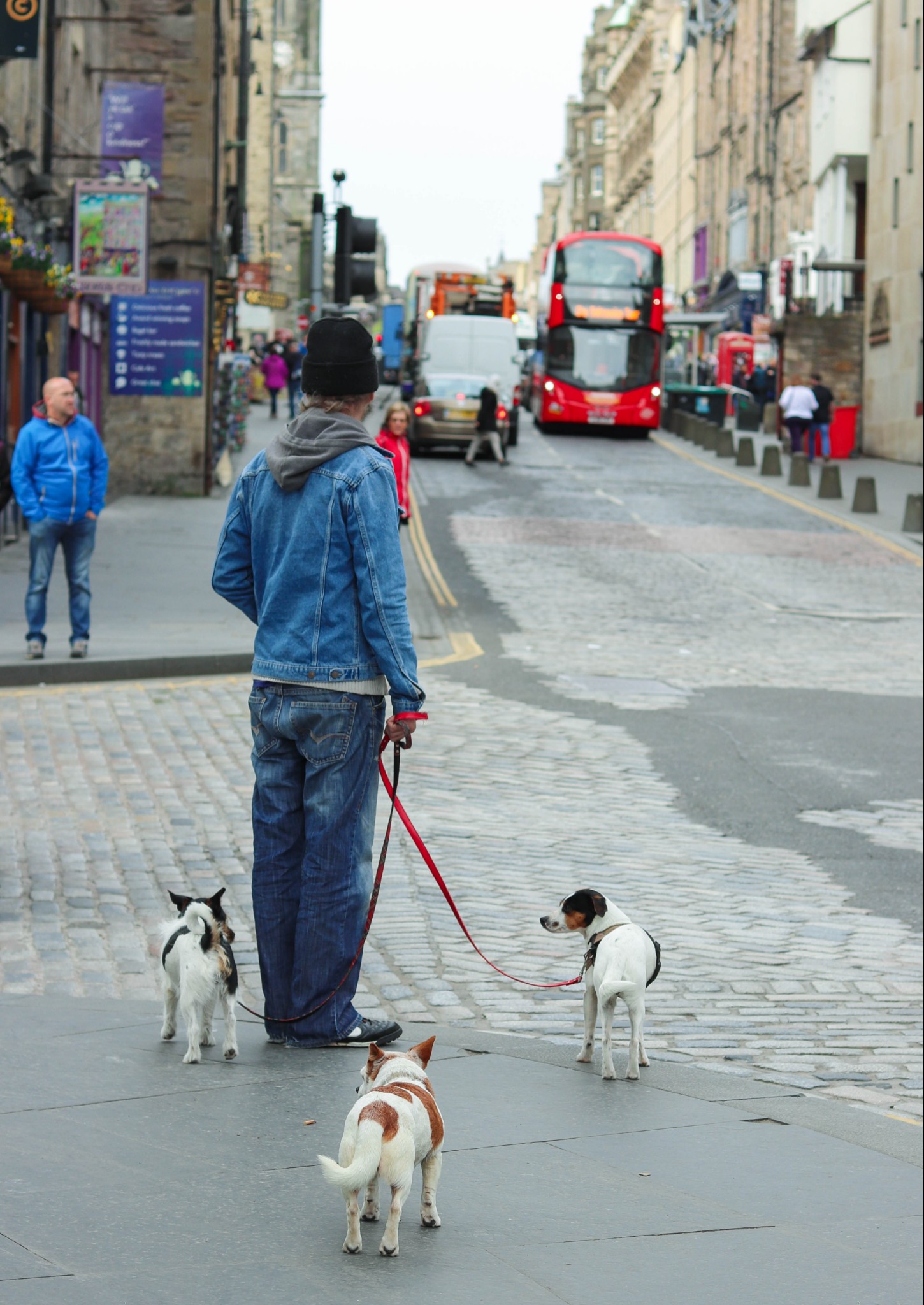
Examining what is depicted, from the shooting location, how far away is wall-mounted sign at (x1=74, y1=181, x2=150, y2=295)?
77.7 feet

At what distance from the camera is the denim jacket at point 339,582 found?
4828mm

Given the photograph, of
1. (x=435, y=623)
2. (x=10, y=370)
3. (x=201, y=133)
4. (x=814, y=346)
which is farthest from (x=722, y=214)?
(x=435, y=623)

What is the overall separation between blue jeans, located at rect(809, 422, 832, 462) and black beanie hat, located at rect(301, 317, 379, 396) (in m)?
36.3

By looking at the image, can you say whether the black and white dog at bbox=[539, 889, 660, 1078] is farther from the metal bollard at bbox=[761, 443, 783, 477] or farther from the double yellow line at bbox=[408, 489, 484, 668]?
the metal bollard at bbox=[761, 443, 783, 477]

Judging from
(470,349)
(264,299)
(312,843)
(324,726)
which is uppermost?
(264,299)

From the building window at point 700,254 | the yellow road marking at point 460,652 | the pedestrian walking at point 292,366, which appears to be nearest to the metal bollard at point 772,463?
the pedestrian walking at point 292,366

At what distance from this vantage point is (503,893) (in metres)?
7.79

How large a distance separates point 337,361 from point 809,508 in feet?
87.0

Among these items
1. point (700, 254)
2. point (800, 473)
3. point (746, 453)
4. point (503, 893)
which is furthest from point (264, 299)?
point (700, 254)

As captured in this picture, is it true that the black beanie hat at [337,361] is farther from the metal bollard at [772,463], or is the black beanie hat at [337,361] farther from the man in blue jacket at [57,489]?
the metal bollard at [772,463]

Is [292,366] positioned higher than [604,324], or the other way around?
[604,324]

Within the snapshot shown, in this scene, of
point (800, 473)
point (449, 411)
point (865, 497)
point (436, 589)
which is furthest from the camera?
point (449, 411)

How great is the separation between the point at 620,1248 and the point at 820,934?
383 cm

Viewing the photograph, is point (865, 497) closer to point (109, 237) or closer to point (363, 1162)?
point (109, 237)
